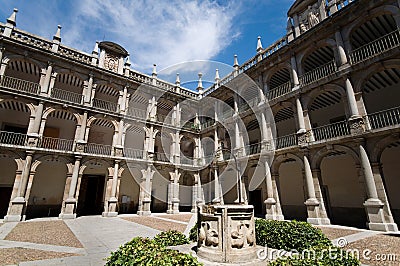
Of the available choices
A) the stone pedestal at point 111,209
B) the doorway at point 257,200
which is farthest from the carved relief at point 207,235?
the doorway at point 257,200

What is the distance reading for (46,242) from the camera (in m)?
7.45

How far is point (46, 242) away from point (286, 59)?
55.8 feet

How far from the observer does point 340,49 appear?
12477 mm

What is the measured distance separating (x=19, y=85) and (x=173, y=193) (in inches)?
577

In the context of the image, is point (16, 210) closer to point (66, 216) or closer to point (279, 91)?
point (66, 216)

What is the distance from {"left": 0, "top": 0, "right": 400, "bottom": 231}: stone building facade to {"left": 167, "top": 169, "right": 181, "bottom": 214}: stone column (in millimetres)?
151

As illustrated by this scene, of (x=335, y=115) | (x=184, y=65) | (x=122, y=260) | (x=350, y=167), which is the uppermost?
(x=184, y=65)

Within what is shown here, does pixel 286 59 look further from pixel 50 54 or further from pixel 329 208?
pixel 50 54

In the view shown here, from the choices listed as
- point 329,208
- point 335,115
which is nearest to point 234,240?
point 329,208

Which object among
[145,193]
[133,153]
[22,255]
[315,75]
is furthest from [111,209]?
[315,75]

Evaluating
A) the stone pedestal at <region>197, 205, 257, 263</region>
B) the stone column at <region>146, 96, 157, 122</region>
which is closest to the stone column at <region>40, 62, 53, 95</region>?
the stone column at <region>146, 96, 157, 122</region>

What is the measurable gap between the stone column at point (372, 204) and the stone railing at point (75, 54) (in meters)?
20.2

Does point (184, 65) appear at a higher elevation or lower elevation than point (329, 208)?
higher

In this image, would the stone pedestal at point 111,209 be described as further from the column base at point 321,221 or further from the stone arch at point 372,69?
the stone arch at point 372,69
